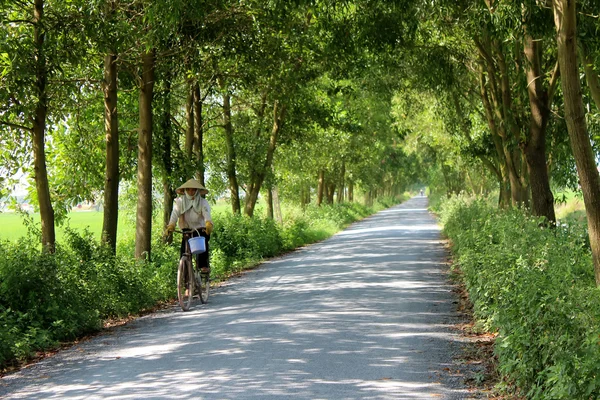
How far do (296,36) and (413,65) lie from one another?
5.76 metres

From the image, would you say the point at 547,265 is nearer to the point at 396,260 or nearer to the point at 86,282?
the point at 86,282

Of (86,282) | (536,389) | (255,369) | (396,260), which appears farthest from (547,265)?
(396,260)

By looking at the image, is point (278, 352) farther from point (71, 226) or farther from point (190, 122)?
point (71, 226)

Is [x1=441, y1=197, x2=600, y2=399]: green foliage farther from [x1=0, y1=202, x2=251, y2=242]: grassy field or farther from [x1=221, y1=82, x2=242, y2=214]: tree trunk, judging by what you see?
[x1=221, y1=82, x2=242, y2=214]: tree trunk

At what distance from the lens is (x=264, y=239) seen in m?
22.8

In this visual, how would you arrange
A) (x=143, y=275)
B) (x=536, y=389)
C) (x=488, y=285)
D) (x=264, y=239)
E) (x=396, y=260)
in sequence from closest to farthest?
(x=536, y=389), (x=488, y=285), (x=143, y=275), (x=396, y=260), (x=264, y=239)

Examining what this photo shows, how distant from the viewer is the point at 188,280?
1212 centimetres

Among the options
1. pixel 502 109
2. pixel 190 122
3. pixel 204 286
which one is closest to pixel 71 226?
pixel 190 122

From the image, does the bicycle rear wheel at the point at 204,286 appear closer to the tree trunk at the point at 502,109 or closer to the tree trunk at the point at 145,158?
the tree trunk at the point at 145,158

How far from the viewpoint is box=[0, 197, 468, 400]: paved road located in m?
6.54

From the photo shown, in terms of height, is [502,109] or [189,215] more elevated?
[502,109]

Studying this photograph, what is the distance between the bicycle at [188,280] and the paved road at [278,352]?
0.65 feet

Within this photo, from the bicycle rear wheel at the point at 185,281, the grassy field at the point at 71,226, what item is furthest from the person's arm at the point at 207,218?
the grassy field at the point at 71,226

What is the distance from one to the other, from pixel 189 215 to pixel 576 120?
6481mm
